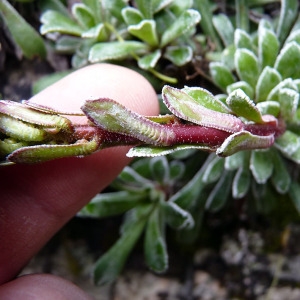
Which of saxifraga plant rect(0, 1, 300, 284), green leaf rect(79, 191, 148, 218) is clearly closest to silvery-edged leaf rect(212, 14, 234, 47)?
saxifraga plant rect(0, 1, 300, 284)

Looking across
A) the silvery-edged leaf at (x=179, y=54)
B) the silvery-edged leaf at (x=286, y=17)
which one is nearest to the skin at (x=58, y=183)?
the silvery-edged leaf at (x=179, y=54)

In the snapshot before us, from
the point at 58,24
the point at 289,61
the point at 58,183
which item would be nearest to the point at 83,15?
the point at 58,24

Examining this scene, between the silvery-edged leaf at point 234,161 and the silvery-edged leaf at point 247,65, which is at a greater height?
the silvery-edged leaf at point 247,65

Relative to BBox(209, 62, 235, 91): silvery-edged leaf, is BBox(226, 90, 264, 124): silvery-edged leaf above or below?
above

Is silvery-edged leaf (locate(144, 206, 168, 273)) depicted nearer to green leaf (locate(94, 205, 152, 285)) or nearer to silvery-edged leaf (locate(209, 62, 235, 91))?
green leaf (locate(94, 205, 152, 285))

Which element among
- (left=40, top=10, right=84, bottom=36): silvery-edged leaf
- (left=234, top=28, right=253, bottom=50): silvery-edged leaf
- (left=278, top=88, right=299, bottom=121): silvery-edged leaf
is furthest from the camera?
(left=40, top=10, right=84, bottom=36): silvery-edged leaf

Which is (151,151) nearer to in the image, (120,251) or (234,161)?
(234,161)

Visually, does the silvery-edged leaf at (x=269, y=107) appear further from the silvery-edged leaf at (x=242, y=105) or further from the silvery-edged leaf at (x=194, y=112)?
the silvery-edged leaf at (x=194, y=112)
